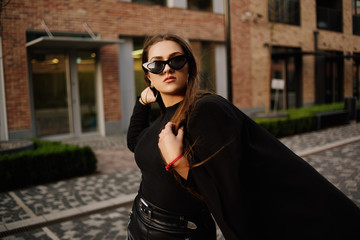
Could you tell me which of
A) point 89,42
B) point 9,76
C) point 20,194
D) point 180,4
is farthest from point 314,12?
point 180,4

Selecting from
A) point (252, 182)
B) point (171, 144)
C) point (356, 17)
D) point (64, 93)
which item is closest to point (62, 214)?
point (171, 144)

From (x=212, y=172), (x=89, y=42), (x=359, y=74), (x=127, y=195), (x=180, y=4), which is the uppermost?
(x=180, y=4)

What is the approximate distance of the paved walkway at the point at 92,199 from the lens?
4.07 metres

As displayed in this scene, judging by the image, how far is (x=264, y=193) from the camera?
1.05 m

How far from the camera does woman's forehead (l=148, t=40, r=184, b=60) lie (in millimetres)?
1590

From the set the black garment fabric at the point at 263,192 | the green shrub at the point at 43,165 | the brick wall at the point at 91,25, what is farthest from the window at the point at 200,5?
the black garment fabric at the point at 263,192

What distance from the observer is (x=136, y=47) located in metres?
13.2

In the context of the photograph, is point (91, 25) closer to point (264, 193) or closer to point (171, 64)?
point (171, 64)

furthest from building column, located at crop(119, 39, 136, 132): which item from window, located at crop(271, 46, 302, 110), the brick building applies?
window, located at crop(271, 46, 302, 110)

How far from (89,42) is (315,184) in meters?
10.6

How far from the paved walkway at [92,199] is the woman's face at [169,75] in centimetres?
279

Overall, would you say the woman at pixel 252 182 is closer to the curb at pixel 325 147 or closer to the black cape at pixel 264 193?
the black cape at pixel 264 193

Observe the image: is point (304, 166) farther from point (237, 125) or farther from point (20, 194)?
point (20, 194)

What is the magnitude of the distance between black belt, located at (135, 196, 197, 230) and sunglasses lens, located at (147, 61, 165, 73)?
0.68 m
